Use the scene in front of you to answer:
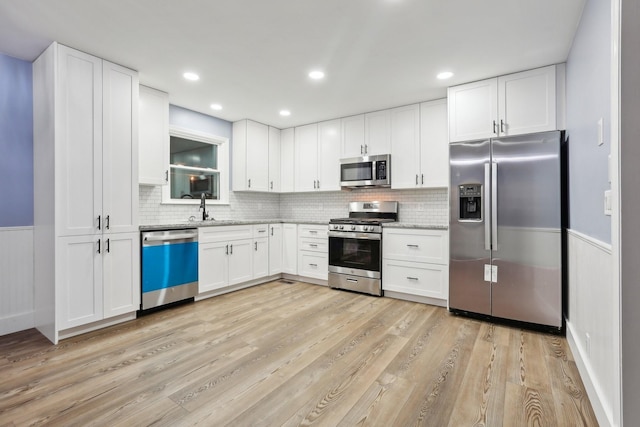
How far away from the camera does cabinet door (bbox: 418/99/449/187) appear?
3.83 metres

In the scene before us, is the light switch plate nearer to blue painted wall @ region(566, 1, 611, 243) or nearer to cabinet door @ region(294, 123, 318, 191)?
blue painted wall @ region(566, 1, 611, 243)

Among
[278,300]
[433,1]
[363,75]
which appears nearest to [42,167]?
[278,300]

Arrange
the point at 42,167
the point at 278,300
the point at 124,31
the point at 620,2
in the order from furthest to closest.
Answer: the point at 278,300 → the point at 42,167 → the point at 124,31 → the point at 620,2

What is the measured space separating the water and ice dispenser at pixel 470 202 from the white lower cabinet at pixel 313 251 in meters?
1.90

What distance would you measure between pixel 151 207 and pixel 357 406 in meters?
3.32

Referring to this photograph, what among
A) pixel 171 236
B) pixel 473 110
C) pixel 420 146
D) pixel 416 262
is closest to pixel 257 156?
pixel 171 236

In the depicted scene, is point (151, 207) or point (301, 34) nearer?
point (301, 34)

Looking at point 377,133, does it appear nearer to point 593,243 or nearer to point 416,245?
point 416,245

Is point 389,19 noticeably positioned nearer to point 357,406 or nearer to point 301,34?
point 301,34

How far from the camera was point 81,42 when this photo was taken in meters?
2.57

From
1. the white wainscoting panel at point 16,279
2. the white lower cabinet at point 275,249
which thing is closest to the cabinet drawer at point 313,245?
the white lower cabinet at point 275,249

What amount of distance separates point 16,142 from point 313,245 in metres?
3.43

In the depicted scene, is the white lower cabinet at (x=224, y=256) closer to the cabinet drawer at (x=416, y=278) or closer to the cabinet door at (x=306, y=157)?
the cabinet door at (x=306, y=157)

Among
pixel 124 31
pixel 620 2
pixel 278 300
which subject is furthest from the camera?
pixel 278 300
